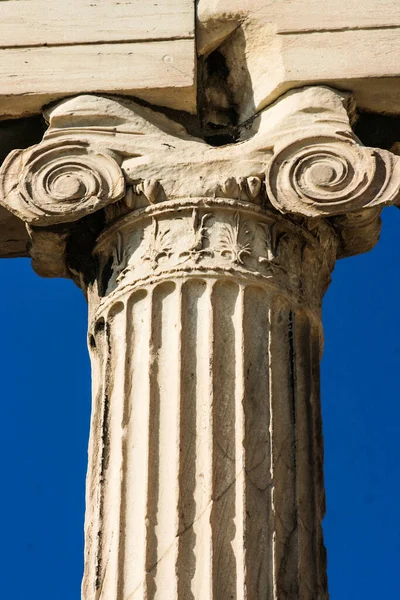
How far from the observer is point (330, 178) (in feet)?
51.8

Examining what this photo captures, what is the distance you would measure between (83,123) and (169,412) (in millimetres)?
2974

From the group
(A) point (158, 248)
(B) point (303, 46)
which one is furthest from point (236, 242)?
(B) point (303, 46)

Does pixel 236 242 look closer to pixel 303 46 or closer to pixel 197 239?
pixel 197 239

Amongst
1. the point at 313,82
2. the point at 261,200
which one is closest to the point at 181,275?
the point at 261,200

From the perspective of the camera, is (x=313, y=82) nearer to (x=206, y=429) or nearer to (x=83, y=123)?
(x=83, y=123)

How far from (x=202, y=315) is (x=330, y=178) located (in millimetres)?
1639

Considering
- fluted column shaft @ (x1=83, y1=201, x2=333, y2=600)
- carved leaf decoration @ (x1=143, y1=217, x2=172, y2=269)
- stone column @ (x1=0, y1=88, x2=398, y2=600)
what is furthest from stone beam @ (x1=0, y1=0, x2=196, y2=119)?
carved leaf decoration @ (x1=143, y1=217, x2=172, y2=269)

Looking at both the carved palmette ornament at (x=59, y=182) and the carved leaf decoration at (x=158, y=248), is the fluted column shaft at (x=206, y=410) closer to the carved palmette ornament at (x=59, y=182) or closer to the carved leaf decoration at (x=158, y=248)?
the carved leaf decoration at (x=158, y=248)

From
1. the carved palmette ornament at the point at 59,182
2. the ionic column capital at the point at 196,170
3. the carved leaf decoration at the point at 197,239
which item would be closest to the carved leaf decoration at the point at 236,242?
the carved leaf decoration at the point at 197,239

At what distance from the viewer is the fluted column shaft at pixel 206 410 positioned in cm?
1409

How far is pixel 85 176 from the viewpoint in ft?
52.3

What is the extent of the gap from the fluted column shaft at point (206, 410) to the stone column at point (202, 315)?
1cm

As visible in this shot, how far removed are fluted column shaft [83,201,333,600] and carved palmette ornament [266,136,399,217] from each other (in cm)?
24

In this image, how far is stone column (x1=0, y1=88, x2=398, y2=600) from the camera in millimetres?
14188
